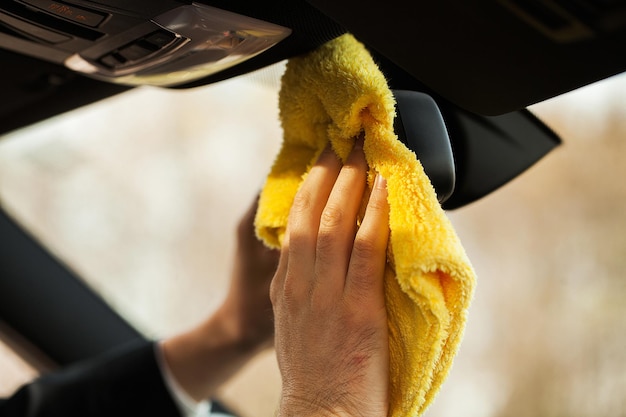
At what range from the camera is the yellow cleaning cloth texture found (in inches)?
14.6

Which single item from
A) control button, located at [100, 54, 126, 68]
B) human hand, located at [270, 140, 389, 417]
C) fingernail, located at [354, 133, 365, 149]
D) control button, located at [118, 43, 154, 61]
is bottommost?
human hand, located at [270, 140, 389, 417]

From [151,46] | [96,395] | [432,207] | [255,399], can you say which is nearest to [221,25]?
[151,46]

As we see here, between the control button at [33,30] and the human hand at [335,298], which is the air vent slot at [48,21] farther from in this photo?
the human hand at [335,298]

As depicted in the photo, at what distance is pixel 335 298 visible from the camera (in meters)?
0.43

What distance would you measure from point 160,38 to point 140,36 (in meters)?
0.02

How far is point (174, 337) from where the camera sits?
91 cm

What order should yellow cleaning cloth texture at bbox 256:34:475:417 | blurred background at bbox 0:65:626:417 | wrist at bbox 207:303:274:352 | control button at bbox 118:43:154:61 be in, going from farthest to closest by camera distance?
1. blurred background at bbox 0:65:626:417
2. wrist at bbox 207:303:274:352
3. control button at bbox 118:43:154:61
4. yellow cleaning cloth texture at bbox 256:34:475:417

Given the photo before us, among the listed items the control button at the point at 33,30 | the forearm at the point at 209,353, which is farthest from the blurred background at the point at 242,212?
the control button at the point at 33,30

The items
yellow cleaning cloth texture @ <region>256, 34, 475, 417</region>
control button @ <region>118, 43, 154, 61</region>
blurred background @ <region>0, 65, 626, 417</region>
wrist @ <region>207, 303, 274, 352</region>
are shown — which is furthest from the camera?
blurred background @ <region>0, 65, 626, 417</region>

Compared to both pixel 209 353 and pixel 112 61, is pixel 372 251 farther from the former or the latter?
pixel 209 353

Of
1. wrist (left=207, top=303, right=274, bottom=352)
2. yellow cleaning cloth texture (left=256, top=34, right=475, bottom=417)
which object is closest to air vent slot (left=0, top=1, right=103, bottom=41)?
yellow cleaning cloth texture (left=256, top=34, right=475, bottom=417)

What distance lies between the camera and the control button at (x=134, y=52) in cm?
49

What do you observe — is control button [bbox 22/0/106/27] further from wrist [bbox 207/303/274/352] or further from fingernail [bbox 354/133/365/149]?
wrist [bbox 207/303/274/352]

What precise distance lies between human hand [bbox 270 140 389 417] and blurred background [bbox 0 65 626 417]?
151mm
